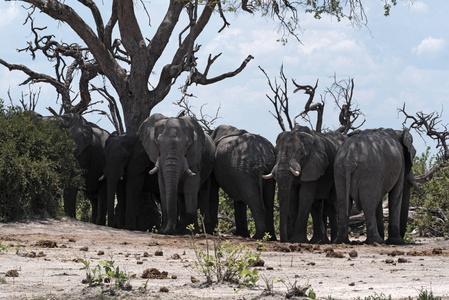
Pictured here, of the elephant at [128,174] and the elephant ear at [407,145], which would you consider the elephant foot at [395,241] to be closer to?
the elephant ear at [407,145]

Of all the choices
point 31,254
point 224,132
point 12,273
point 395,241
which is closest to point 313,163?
point 395,241

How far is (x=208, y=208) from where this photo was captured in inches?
672

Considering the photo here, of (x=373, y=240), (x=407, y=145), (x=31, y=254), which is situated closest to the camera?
(x=31, y=254)

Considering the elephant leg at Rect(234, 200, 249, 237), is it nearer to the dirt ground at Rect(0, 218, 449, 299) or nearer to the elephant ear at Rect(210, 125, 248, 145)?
the elephant ear at Rect(210, 125, 248, 145)

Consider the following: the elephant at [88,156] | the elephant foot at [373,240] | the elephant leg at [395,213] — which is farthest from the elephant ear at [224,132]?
the elephant foot at [373,240]

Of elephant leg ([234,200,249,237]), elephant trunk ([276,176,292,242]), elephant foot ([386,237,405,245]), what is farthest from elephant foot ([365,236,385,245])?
elephant leg ([234,200,249,237])

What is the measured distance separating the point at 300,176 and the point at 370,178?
1.43 meters

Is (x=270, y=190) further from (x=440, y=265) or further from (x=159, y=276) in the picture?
(x=159, y=276)

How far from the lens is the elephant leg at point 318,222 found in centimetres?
1577

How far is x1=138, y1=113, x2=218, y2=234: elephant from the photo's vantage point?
1514cm

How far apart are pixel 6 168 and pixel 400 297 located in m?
9.77

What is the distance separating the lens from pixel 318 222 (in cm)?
1616

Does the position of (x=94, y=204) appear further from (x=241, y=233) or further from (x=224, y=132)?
(x=241, y=233)

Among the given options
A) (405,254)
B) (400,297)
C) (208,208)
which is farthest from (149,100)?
(400,297)
